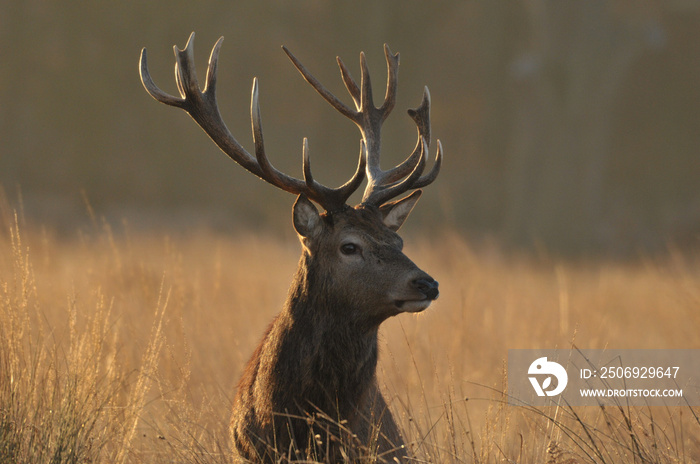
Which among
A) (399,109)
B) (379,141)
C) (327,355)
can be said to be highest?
(399,109)

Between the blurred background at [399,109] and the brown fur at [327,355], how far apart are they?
1640 centimetres

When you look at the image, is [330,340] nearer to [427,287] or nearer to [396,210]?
[427,287]

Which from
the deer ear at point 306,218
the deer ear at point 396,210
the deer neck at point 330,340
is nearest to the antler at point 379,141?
the deer ear at point 396,210

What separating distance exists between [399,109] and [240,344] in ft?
51.5

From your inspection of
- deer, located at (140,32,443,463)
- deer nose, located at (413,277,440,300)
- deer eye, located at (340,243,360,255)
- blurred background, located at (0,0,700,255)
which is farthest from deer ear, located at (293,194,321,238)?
blurred background, located at (0,0,700,255)

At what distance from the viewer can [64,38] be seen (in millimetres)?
23609

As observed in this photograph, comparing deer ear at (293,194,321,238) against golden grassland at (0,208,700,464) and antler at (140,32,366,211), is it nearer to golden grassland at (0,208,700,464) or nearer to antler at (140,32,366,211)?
antler at (140,32,366,211)

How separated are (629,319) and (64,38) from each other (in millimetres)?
18891

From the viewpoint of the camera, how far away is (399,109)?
72.1ft

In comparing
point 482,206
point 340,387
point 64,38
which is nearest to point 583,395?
point 340,387

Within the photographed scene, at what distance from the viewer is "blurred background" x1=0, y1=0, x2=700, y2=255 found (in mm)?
20969

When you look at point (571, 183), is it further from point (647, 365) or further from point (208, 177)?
point (647, 365)

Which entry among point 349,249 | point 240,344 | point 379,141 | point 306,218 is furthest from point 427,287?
point 240,344

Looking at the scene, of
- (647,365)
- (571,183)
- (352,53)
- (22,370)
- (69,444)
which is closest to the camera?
(69,444)
